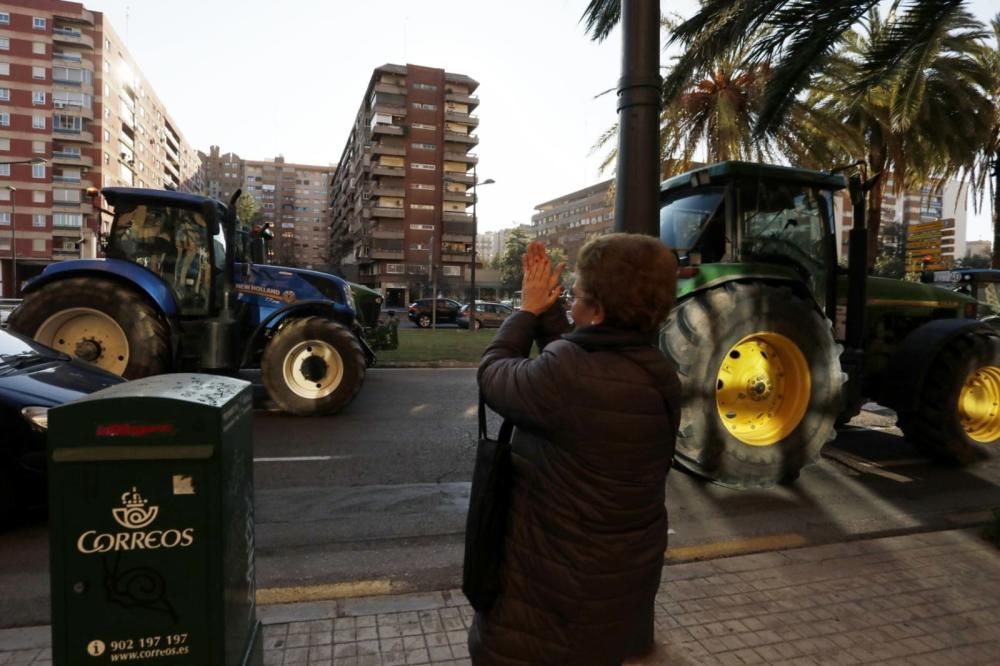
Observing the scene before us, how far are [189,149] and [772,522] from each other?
401 feet

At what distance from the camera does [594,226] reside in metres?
102

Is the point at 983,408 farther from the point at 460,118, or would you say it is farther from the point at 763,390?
the point at 460,118

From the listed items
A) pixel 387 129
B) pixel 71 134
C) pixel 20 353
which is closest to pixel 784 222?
pixel 20 353

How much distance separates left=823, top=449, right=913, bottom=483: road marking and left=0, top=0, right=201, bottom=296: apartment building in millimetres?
56061

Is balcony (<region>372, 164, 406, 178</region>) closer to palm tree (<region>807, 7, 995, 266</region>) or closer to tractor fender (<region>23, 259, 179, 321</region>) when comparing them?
palm tree (<region>807, 7, 995, 266</region>)

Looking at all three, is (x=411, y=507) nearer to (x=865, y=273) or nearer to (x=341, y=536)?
(x=341, y=536)

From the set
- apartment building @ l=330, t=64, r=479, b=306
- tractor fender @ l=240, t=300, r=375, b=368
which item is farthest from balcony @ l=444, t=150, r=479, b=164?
tractor fender @ l=240, t=300, r=375, b=368

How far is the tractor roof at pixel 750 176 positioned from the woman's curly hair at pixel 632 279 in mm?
3868

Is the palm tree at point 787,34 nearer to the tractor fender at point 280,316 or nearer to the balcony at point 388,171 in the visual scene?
the tractor fender at point 280,316

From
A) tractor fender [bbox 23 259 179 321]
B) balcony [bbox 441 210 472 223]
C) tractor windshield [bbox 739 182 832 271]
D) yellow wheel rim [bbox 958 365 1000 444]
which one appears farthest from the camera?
balcony [bbox 441 210 472 223]

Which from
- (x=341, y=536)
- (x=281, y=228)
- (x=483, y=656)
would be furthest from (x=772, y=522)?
(x=281, y=228)

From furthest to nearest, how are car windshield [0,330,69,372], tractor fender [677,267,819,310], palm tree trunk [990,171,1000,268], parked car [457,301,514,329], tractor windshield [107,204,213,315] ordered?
parked car [457,301,514,329] < palm tree trunk [990,171,1000,268] < tractor windshield [107,204,213,315] < tractor fender [677,267,819,310] < car windshield [0,330,69,372]

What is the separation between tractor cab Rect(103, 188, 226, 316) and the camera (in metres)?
7.84

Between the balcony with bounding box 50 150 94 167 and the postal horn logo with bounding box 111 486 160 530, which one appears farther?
the balcony with bounding box 50 150 94 167
